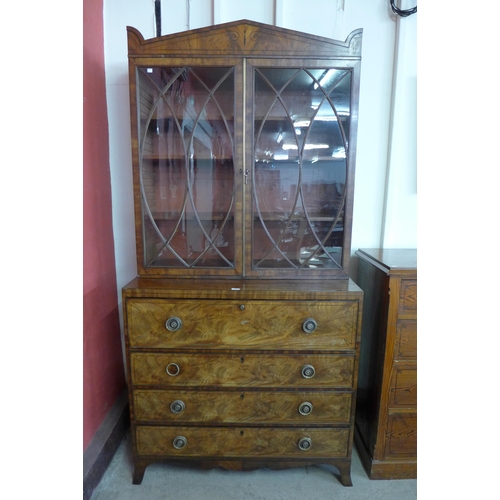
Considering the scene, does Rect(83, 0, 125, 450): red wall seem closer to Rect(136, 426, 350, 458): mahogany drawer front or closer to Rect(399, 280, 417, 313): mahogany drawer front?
Rect(136, 426, 350, 458): mahogany drawer front

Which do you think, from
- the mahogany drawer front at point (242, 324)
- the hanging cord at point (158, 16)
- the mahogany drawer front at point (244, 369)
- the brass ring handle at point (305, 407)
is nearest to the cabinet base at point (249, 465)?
the brass ring handle at point (305, 407)

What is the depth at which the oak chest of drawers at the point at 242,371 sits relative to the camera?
1.14 meters

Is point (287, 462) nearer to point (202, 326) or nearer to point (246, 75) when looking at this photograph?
point (202, 326)

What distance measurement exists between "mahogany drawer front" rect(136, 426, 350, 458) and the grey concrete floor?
0.48 feet

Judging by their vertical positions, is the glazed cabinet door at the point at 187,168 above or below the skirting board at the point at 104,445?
above

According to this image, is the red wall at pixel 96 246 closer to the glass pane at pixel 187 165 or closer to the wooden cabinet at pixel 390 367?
the glass pane at pixel 187 165

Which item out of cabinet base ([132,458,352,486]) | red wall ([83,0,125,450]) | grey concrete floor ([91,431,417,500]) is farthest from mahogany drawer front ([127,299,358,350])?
grey concrete floor ([91,431,417,500])

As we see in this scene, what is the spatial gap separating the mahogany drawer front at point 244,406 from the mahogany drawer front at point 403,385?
190mm

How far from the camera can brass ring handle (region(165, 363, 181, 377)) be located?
117 cm

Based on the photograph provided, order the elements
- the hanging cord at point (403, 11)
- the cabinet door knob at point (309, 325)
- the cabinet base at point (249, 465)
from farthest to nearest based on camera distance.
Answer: the hanging cord at point (403, 11) < the cabinet base at point (249, 465) < the cabinet door knob at point (309, 325)

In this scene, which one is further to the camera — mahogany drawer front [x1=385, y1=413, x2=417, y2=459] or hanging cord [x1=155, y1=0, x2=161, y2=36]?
hanging cord [x1=155, y1=0, x2=161, y2=36]

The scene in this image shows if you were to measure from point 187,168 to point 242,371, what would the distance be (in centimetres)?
88
